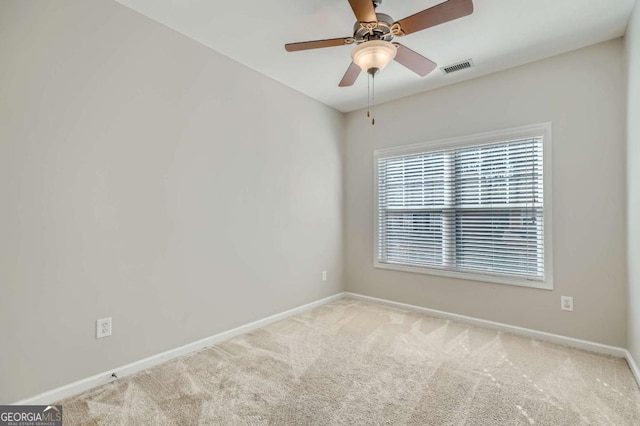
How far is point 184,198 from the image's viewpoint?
2.57 m

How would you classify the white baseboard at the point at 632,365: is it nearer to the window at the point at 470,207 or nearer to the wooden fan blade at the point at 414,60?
the window at the point at 470,207

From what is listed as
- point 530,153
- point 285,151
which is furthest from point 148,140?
point 530,153

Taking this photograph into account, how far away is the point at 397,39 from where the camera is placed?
262 centimetres

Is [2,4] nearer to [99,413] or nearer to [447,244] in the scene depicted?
[99,413]

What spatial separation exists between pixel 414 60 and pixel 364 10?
68 centimetres

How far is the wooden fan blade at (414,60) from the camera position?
214 centimetres

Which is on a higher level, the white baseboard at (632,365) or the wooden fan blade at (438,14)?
the wooden fan blade at (438,14)

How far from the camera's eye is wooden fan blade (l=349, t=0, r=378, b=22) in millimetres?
1674

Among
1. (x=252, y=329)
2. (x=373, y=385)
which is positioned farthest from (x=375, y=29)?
(x=252, y=329)

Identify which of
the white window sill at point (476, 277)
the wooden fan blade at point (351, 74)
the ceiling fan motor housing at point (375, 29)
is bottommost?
the white window sill at point (476, 277)

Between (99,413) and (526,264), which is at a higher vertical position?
(526,264)

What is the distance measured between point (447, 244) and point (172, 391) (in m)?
2.94

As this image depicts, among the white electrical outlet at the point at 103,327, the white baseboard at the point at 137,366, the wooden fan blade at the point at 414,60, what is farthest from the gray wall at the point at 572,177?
the white electrical outlet at the point at 103,327

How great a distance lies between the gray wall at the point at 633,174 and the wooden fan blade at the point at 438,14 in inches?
55.5
